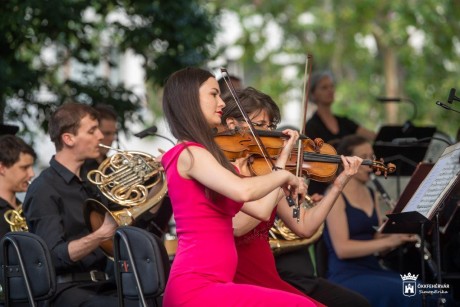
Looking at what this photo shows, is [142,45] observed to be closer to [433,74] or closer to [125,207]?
[125,207]

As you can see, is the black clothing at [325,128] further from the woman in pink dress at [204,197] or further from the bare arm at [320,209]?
the woman in pink dress at [204,197]

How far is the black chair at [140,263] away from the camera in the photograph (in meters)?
4.47

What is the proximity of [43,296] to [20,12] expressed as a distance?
3.77 meters

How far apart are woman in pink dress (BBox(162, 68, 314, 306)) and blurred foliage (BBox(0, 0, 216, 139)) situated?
14.7 feet

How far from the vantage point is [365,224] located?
679 cm

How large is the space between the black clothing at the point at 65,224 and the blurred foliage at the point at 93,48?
2953mm

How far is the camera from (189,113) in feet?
14.2

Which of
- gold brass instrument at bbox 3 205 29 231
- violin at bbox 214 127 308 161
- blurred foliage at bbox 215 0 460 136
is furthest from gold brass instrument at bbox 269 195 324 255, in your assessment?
blurred foliage at bbox 215 0 460 136

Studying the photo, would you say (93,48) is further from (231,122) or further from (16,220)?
(231,122)

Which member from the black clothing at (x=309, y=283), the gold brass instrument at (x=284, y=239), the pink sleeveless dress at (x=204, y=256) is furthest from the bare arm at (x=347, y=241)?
the pink sleeveless dress at (x=204, y=256)

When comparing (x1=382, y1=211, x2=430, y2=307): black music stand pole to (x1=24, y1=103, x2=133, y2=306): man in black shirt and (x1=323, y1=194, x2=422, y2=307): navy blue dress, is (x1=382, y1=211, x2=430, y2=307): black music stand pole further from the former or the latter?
(x1=24, y1=103, x2=133, y2=306): man in black shirt

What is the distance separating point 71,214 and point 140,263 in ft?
4.25

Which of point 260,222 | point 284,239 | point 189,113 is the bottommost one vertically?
point 284,239

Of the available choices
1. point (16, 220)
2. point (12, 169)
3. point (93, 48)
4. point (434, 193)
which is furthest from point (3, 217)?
point (93, 48)
